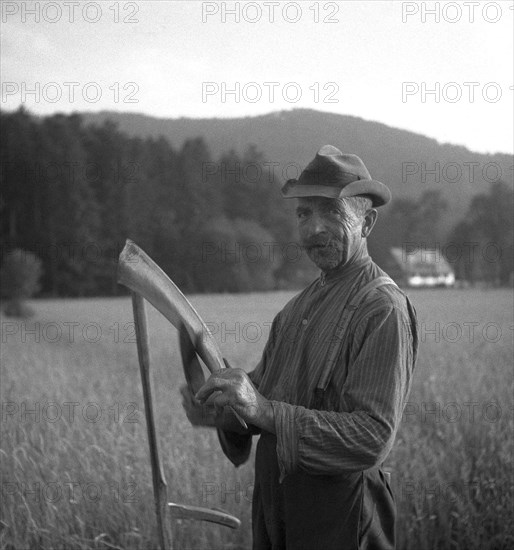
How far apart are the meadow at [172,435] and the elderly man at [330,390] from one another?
1644 mm

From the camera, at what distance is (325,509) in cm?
139

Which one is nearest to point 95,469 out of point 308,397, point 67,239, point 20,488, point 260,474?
point 20,488

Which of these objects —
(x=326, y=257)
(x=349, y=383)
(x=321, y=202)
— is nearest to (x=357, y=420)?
(x=349, y=383)

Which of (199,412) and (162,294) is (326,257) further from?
(199,412)

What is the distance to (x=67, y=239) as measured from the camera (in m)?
3.44

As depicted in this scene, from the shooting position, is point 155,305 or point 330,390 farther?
point 155,305

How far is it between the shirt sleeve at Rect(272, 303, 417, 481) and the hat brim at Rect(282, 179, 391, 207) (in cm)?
28

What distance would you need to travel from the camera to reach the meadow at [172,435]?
3064 millimetres

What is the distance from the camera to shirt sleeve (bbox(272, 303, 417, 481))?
1254 millimetres

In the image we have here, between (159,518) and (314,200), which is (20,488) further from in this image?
(314,200)

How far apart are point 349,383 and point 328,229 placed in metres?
0.33

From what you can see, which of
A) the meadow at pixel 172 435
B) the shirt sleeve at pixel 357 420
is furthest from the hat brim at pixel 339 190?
the meadow at pixel 172 435

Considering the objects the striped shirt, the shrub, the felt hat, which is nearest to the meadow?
the shrub

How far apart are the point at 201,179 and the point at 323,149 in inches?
91.6
